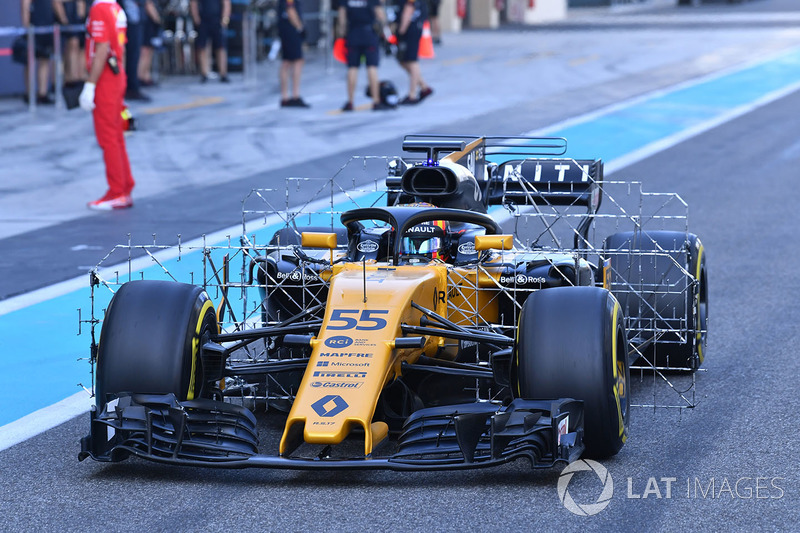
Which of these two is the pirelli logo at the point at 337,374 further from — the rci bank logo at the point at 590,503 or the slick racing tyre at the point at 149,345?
the rci bank logo at the point at 590,503

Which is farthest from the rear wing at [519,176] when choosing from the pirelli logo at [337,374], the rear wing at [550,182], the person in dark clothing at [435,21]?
the person in dark clothing at [435,21]

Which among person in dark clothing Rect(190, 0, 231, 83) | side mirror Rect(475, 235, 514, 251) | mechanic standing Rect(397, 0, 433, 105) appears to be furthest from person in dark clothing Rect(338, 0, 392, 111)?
side mirror Rect(475, 235, 514, 251)

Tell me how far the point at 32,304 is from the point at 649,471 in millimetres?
5049

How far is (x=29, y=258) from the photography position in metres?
10.6

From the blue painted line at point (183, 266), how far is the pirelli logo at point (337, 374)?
6.13ft

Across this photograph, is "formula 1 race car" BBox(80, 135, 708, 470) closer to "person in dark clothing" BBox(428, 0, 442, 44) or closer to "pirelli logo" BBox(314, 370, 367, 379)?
"pirelli logo" BBox(314, 370, 367, 379)

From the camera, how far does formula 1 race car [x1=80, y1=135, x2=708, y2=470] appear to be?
535cm

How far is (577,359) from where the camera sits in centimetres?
548

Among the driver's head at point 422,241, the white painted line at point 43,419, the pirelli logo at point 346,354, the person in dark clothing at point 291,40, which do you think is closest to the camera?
the pirelli logo at point 346,354

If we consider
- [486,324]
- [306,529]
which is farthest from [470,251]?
[306,529]

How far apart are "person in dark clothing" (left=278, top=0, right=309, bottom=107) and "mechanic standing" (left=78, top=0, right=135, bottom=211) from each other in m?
7.34

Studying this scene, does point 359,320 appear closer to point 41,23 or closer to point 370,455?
point 370,455

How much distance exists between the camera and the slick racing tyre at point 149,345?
225 inches

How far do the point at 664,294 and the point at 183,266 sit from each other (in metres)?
4.43
